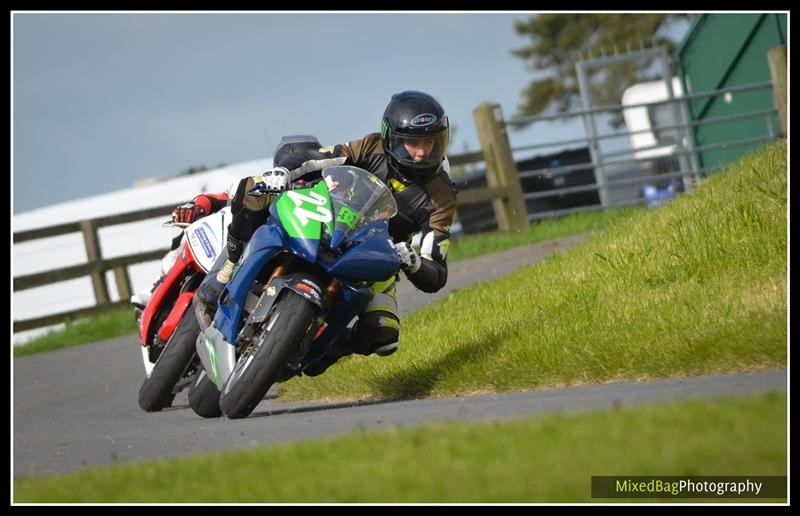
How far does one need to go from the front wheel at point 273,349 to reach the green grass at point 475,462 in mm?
1405

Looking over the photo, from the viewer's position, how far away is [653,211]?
11.9 m

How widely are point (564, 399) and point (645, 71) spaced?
49818mm

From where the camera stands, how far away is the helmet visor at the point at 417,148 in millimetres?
8477

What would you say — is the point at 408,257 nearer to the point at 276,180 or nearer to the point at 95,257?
the point at 276,180

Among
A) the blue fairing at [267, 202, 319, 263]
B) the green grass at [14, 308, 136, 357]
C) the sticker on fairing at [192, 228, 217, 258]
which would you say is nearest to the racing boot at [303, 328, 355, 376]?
the blue fairing at [267, 202, 319, 263]

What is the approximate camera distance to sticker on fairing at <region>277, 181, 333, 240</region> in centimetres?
762

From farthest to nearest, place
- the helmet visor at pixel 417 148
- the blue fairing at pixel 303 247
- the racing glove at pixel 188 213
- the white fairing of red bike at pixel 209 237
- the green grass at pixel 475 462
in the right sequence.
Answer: the racing glove at pixel 188 213, the white fairing of red bike at pixel 209 237, the helmet visor at pixel 417 148, the blue fairing at pixel 303 247, the green grass at pixel 475 462

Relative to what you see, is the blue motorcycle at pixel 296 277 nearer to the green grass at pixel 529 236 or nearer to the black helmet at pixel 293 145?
the black helmet at pixel 293 145

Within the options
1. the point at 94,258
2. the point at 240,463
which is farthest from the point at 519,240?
the point at 240,463

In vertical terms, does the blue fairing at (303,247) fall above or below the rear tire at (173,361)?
above

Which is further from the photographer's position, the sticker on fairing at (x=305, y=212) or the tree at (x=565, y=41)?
the tree at (x=565, y=41)

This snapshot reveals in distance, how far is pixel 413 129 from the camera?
8.41 metres

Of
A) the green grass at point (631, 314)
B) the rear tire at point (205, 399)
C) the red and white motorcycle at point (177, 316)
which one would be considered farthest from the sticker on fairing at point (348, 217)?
the red and white motorcycle at point (177, 316)
